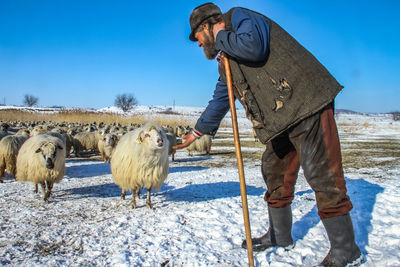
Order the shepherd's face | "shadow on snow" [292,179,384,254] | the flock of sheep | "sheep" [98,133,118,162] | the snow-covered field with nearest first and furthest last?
the shepherd's face, the snow-covered field, "shadow on snow" [292,179,384,254], the flock of sheep, "sheep" [98,133,118,162]

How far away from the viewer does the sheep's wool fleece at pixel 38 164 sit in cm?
530

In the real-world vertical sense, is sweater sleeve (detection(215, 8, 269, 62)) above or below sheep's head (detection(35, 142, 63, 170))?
above

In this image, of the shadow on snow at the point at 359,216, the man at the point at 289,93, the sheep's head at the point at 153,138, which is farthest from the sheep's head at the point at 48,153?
the shadow on snow at the point at 359,216

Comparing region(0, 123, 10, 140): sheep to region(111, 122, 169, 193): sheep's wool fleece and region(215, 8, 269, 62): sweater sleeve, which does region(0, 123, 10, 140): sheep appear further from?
region(215, 8, 269, 62): sweater sleeve

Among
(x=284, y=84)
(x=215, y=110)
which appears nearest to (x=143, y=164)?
(x=215, y=110)

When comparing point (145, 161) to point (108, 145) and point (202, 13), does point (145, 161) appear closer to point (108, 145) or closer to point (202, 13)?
point (202, 13)

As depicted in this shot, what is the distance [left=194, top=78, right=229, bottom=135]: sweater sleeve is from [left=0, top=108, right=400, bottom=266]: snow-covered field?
1238 millimetres

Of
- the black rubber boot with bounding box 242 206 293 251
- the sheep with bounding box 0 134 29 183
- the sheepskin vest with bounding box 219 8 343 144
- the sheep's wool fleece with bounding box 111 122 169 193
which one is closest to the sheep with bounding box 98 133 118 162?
the sheep with bounding box 0 134 29 183

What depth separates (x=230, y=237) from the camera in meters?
3.08

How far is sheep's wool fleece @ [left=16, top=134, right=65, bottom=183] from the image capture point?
5305 mm

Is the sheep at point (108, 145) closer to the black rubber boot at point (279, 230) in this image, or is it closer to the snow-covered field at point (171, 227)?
the snow-covered field at point (171, 227)

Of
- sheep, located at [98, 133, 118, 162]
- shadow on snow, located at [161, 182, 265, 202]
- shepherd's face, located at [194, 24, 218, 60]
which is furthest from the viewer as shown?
sheep, located at [98, 133, 118, 162]

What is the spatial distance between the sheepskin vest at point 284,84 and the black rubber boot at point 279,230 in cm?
91

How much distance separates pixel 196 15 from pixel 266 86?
2.59 ft
